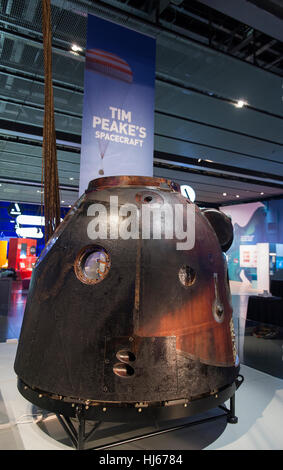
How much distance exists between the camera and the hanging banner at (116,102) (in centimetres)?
307

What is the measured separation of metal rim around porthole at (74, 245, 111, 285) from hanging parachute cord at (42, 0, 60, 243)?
→ 23.0 inches

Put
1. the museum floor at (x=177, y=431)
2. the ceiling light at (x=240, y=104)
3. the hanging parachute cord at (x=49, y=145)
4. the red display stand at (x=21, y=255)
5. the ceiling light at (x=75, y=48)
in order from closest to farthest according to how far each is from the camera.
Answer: the museum floor at (x=177, y=431)
the hanging parachute cord at (x=49, y=145)
the ceiling light at (x=75, y=48)
the ceiling light at (x=240, y=104)
the red display stand at (x=21, y=255)

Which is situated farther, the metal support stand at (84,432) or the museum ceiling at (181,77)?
the museum ceiling at (181,77)

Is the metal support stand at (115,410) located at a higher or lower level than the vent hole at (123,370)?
lower

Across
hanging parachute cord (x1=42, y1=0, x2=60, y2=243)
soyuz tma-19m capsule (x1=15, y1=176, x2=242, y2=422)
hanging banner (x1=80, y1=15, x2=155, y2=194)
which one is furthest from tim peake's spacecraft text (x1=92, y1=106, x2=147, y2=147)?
soyuz tma-19m capsule (x1=15, y1=176, x2=242, y2=422)

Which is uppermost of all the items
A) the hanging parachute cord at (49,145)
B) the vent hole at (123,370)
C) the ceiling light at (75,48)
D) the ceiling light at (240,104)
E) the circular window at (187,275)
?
the ceiling light at (75,48)

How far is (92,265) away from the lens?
1.87m

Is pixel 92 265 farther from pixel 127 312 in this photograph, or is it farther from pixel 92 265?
pixel 127 312

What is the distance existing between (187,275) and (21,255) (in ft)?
55.0

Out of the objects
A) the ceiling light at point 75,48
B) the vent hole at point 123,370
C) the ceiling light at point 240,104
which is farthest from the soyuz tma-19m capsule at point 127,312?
the ceiling light at point 240,104

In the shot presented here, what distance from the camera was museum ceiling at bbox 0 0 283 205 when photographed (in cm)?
409

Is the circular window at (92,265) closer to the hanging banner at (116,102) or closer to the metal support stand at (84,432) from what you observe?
the metal support stand at (84,432)
